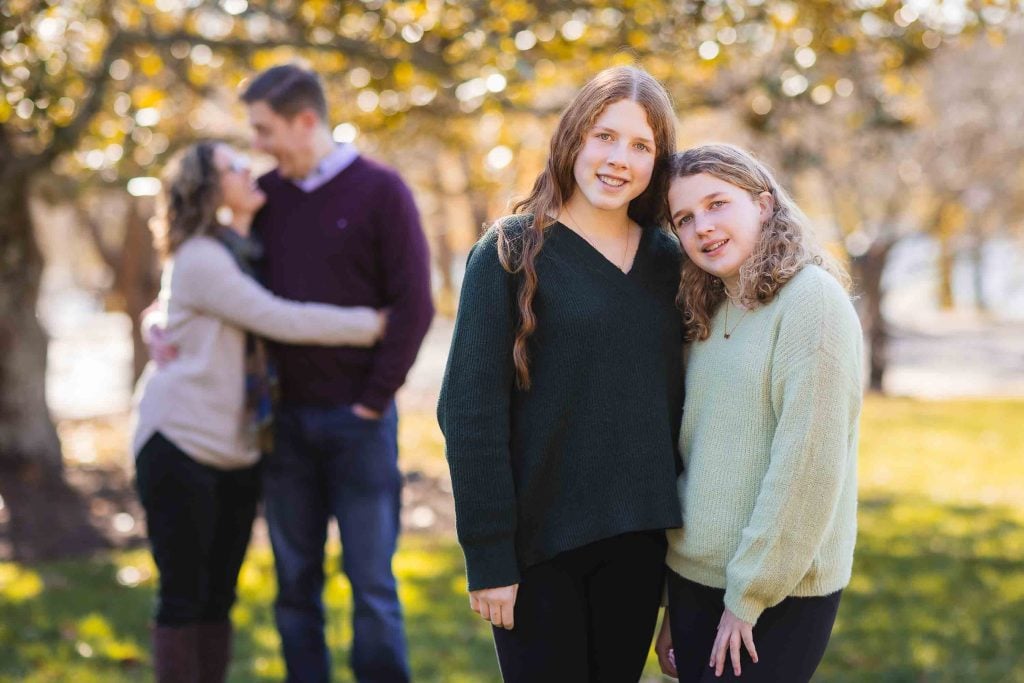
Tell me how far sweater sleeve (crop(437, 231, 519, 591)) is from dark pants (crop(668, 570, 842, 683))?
1.50 ft

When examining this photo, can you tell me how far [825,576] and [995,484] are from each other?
8675 millimetres

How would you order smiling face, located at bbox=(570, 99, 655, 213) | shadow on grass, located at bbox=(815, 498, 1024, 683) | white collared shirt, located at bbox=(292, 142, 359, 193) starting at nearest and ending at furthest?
smiling face, located at bbox=(570, 99, 655, 213) < white collared shirt, located at bbox=(292, 142, 359, 193) < shadow on grass, located at bbox=(815, 498, 1024, 683)

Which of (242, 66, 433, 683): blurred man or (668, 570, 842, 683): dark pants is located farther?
(242, 66, 433, 683): blurred man

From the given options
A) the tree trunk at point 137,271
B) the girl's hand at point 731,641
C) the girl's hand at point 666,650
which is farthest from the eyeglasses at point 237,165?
the tree trunk at point 137,271

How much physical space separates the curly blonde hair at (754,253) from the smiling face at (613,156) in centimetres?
13

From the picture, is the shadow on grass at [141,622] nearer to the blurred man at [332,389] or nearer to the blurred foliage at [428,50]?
the blurred man at [332,389]

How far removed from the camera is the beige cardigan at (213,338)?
135 inches

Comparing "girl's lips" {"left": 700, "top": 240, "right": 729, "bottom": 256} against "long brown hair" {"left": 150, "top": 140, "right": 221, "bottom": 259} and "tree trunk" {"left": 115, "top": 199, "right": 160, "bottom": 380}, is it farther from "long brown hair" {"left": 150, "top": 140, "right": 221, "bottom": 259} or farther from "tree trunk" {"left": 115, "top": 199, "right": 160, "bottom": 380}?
"tree trunk" {"left": 115, "top": 199, "right": 160, "bottom": 380}

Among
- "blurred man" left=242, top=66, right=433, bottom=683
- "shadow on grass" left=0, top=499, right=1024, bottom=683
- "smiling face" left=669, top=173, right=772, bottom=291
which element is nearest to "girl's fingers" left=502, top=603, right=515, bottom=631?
"smiling face" left=669, top=173, right=772, bottom=291

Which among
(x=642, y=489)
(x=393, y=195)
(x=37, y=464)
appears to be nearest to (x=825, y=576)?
(x=642, y=489)

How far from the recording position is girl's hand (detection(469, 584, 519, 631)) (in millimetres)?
2385

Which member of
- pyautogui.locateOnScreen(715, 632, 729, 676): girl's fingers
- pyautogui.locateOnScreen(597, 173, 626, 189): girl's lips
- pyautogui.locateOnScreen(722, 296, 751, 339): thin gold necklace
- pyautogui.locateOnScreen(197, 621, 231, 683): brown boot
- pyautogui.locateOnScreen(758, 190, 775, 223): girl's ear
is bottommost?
pyautogui.locateOnScreen(197, 621, 231, 683): brown boot

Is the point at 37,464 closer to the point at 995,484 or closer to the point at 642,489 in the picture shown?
the point at 642,489

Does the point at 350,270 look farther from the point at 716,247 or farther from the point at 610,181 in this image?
the point at 716,247
